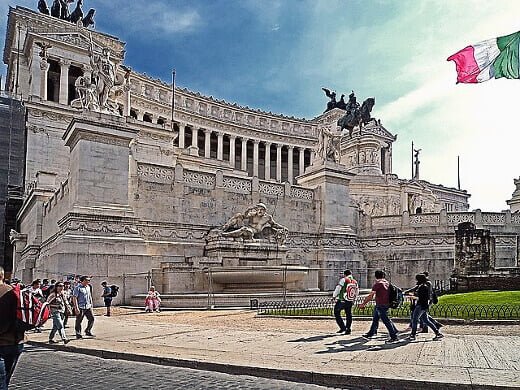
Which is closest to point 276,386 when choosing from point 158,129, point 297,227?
point 297,227

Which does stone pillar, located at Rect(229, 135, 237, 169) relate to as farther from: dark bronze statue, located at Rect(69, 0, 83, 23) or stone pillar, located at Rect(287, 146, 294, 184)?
dark bronze statue, located at Rect(69, 0, 83, 23)

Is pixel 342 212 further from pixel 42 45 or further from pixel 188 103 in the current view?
pixel 188 103

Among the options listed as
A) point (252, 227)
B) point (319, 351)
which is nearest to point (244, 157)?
point (252, 227)

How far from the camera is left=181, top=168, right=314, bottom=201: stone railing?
29062mm

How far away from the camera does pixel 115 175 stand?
25062 millimetres

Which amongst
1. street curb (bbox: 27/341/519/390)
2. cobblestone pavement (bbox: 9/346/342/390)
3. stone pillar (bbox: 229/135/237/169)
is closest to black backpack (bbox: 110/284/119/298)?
cobblestone pavement (bbox: 9/346/342/390)

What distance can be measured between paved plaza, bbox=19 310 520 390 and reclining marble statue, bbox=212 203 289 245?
1058 cm

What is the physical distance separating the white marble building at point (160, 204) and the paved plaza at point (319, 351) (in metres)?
7.45

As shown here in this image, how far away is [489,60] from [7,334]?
25.2 meters

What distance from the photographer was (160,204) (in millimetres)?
27328

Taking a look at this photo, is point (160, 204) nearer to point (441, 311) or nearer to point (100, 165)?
point (100, 165)

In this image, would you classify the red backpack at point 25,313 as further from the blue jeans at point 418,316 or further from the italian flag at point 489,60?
the italian flag at point 489,60

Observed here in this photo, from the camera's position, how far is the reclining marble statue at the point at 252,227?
27.9m

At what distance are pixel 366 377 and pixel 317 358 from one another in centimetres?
194
